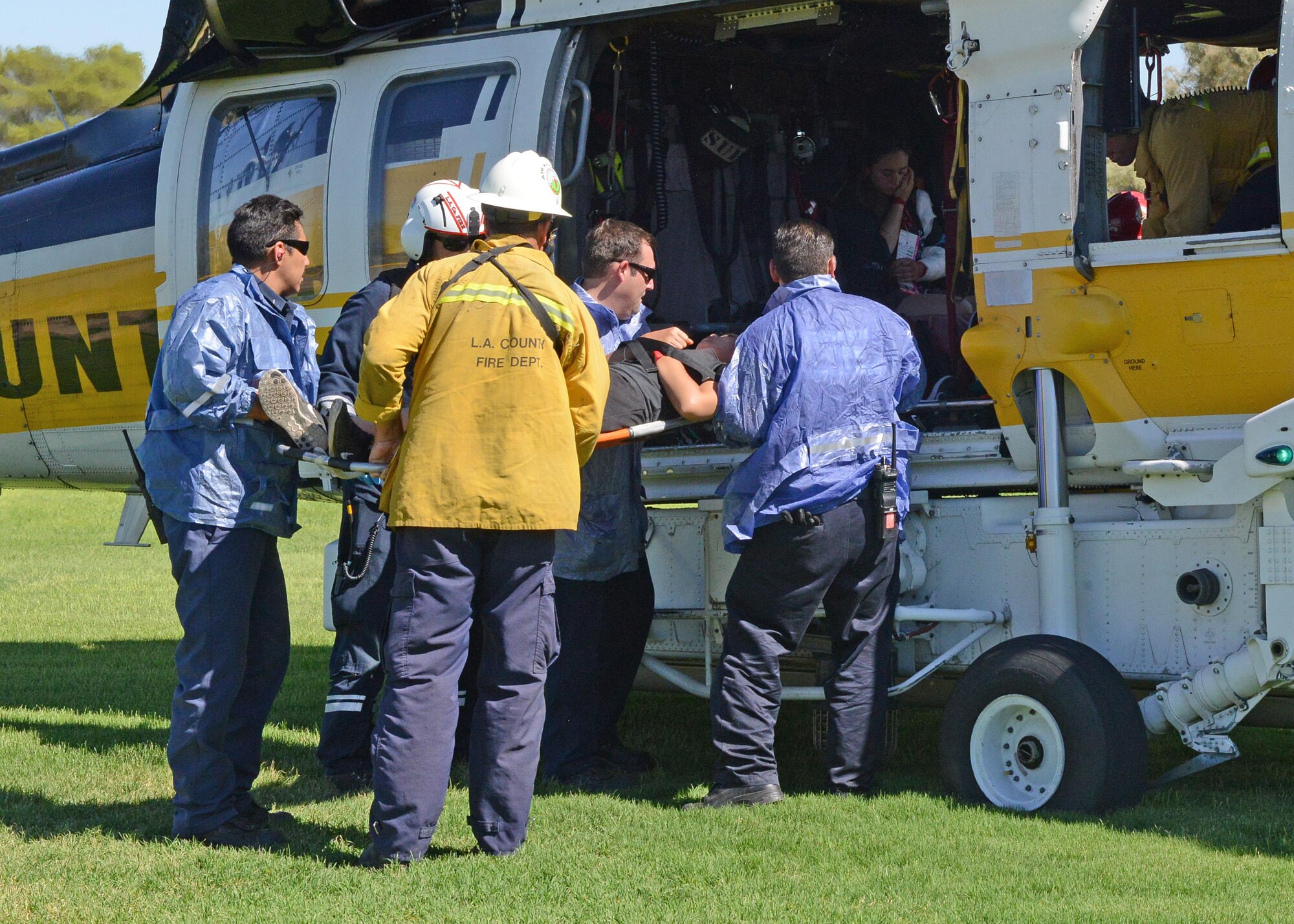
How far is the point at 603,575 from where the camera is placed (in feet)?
17.9

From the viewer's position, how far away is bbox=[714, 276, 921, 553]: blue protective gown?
492 centimetres

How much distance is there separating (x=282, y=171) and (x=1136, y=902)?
480 centimetres

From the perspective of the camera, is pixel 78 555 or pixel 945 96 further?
pixel 78 555

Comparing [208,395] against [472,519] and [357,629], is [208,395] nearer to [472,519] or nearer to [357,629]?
[472,519]

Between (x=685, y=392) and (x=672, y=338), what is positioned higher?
(x=672, y=338)

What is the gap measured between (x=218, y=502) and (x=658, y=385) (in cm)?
153

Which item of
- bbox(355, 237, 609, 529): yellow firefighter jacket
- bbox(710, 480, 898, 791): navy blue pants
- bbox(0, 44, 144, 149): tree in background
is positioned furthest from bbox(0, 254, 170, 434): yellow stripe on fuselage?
bbox(0, 44, 144, 149): tree in background

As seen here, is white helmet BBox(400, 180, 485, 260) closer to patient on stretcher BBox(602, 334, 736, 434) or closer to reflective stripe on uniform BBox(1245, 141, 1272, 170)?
patient on stretcher BBox(602, 334, 736, 434)

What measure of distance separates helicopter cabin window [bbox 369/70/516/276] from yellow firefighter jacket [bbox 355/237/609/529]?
190 cm

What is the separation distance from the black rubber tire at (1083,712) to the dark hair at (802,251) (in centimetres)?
148

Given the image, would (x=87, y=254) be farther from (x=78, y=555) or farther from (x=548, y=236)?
(x=78, y=555)

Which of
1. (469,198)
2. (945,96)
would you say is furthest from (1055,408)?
(945,96)

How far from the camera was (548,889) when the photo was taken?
404 centimetres

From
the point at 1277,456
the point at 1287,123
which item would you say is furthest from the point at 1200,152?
the point at 1277,456
